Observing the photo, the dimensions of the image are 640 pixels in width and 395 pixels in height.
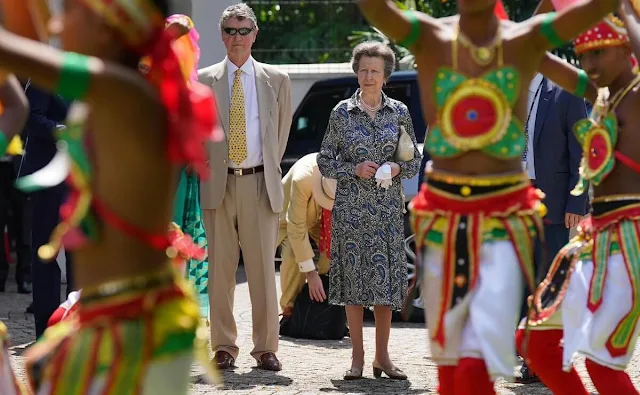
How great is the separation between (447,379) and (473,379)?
205 mm

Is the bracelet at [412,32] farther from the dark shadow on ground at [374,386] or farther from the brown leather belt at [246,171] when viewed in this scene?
the brown leather belt at [246,171]

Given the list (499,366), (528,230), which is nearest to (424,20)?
(528,230)

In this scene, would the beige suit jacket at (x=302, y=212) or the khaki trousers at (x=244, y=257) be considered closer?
the khaki trousers at (x=244, y=257)

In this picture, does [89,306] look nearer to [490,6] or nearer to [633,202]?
[490,6]

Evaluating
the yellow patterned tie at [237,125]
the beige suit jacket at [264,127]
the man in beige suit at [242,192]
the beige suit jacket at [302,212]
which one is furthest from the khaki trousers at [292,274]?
the yellow patterned tie at [237,125]

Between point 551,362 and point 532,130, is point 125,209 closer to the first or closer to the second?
point 551,362

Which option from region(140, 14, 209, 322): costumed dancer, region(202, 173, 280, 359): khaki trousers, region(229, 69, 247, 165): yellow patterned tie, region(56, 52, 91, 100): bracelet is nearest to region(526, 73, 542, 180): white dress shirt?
region(202, 173, 280, 359): khaki trousers

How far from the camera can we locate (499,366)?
15.9 ft

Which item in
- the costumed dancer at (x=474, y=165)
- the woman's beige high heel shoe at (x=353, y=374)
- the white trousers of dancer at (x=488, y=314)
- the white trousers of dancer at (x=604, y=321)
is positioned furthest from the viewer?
the woman's beige high heel shoe at (x=353, y=374)

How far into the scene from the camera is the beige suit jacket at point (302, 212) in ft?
29.1

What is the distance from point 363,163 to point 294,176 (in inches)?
55.9

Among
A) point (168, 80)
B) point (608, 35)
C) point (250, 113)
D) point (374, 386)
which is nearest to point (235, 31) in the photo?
point (250, 113)

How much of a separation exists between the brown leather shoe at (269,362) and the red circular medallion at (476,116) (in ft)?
11.2

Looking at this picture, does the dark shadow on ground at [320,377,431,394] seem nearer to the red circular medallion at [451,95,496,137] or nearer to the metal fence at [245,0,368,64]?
the red circular medallion at [451,95,496,137]
